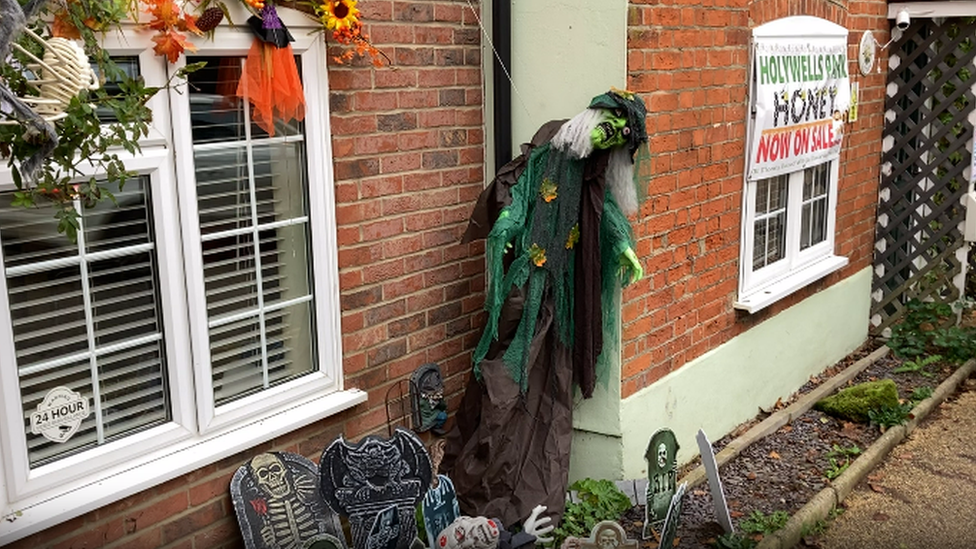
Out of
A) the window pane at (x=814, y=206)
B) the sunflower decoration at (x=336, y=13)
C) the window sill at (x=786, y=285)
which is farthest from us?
the window pane at (x=814, y=206)

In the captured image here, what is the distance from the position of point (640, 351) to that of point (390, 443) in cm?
139

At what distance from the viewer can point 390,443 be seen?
3.79 meters

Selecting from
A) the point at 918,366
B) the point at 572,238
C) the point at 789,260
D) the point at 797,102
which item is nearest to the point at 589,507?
the point at 572,238

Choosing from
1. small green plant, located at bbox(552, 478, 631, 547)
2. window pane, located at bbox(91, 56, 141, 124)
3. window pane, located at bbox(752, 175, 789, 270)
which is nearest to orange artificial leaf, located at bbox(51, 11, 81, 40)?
window pane, located at bbox(91, 56, 141, 124)

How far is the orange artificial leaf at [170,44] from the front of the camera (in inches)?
118

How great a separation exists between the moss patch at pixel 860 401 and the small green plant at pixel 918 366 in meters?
0.91

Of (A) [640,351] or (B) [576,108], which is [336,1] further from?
(A) [640,351]

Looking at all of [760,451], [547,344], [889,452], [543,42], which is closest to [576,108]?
[543,42]

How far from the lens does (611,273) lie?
170 inches

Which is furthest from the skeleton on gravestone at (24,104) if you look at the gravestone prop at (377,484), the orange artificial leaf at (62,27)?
the gravestone prop at (377,484)

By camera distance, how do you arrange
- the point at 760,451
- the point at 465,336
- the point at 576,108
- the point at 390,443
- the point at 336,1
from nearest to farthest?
the point at 336,1, the point at 390,443, the point at 576,108, the point at 465,336, the point at 760,451

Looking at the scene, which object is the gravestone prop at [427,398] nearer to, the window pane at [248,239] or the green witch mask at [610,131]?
the window pane at [248,239]

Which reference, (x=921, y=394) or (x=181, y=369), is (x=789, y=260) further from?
(x=181, y=369)

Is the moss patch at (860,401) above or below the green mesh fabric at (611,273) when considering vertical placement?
below
